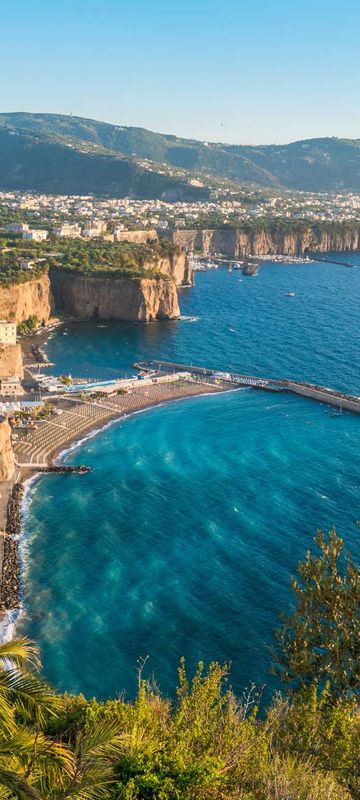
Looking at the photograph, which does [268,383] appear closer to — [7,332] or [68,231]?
[7,332]

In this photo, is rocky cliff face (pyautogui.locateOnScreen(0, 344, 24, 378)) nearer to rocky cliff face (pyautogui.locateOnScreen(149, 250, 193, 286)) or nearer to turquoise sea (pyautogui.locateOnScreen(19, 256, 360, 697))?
turquoise sea (pyautogui.locateOnScreen(19, 256, 360, 697))

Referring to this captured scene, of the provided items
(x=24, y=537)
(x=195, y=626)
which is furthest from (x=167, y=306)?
(x=195, y=626)

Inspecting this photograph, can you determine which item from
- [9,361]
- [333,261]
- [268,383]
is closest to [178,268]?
[333,261]

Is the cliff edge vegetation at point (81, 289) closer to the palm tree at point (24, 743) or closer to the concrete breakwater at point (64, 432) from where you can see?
the concrete breakwater at point (64, 432)

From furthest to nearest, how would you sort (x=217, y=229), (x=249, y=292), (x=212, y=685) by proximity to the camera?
1. (x=217, y=229)
2. (x=249, y=292)
3. (x=212, y=685)

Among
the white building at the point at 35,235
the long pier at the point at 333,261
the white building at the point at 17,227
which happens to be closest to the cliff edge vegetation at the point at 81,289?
the white building at the point at 35,235

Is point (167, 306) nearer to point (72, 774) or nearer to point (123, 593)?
point (123, 593)
